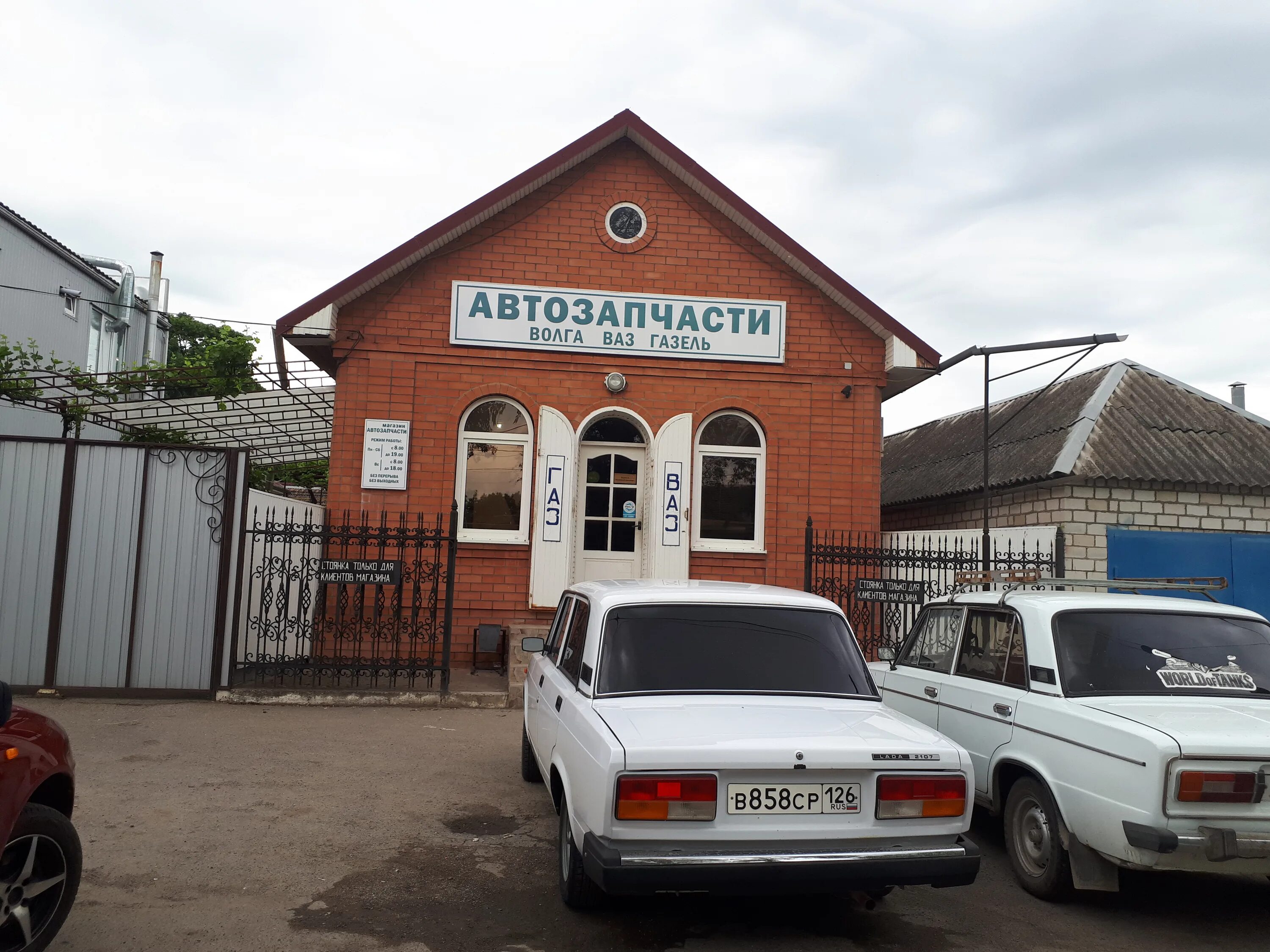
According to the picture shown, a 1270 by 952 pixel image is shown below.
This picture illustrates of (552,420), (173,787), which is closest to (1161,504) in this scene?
(552,420)

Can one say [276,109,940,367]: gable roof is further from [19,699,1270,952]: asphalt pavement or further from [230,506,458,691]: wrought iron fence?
[19,699,1270,952]: asphalt pavement

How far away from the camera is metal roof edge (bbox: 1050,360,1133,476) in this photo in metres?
12.2

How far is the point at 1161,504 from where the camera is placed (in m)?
12.4

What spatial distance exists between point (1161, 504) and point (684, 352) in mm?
6325

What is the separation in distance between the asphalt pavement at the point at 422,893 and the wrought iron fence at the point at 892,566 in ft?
15.7

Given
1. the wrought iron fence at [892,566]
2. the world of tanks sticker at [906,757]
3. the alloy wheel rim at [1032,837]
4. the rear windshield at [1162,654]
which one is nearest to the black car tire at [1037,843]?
the alloy wheel rim at [1032,837]

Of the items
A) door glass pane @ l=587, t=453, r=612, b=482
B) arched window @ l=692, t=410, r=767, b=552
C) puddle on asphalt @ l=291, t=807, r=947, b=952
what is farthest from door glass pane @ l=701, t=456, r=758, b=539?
puddle on asphalt @ l=291, t=807, r=947, b=952

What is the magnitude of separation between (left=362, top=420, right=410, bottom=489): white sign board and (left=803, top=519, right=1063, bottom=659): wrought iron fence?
4.97 metres

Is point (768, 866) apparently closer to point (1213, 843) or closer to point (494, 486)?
point (1213, 843)

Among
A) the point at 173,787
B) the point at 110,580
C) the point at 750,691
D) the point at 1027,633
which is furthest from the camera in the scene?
the point at 110,580

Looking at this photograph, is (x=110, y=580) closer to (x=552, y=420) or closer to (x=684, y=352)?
(x=552, y=420)

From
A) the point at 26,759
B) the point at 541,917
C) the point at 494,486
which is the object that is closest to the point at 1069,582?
the point at 541,917

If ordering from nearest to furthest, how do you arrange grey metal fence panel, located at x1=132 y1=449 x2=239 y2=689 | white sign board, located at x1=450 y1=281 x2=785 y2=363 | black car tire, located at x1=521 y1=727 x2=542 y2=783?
black car tire, located at x1=521 y1=727 x2=542 y2=783 < grey metal fence panel, located at x1=132 y1=449 x2=239 y2=689 < white sign board, located at x1=450 y1=281 x2=785 y2=363

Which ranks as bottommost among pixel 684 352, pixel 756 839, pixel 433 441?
pixel 756 839
